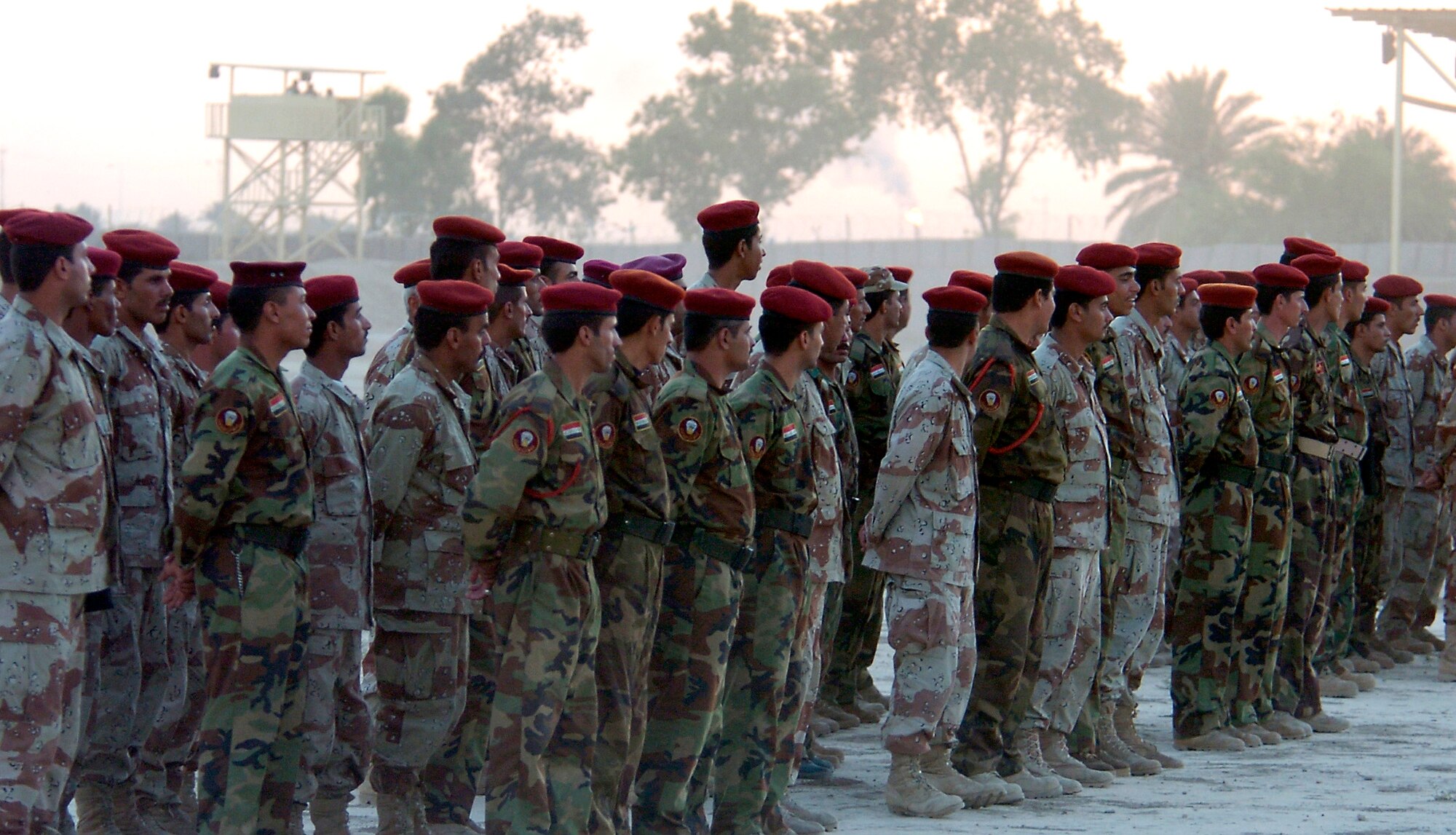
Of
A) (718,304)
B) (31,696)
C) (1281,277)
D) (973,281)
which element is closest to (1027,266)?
(973,281)

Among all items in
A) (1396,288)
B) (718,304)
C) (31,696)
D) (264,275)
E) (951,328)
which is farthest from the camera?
(1396,288)

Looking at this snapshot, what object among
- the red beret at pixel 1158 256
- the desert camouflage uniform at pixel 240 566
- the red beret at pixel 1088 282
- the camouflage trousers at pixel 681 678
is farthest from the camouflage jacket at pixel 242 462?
the red beret at pixel 1158 256

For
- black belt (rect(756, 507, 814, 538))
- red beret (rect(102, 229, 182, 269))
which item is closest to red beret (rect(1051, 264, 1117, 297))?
black belt (rect(756, 507, 814, 538))

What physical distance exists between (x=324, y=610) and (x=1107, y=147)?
5047cm

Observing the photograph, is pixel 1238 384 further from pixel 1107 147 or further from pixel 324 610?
pixel 1107 147

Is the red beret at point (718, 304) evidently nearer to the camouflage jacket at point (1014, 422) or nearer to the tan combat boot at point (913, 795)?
the camouflage jacket at point (1014, 422)

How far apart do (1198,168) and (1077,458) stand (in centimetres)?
4744

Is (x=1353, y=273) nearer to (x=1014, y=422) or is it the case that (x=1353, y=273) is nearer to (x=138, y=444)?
(x=1014, y=422)

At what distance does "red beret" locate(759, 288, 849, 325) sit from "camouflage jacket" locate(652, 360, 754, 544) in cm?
48

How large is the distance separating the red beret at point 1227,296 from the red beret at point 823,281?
2211 mm

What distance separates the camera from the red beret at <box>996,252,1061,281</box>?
6777mm

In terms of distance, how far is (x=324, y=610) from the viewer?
5695 millimetres

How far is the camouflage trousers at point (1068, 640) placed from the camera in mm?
6984

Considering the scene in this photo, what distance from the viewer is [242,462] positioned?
5355 mm
